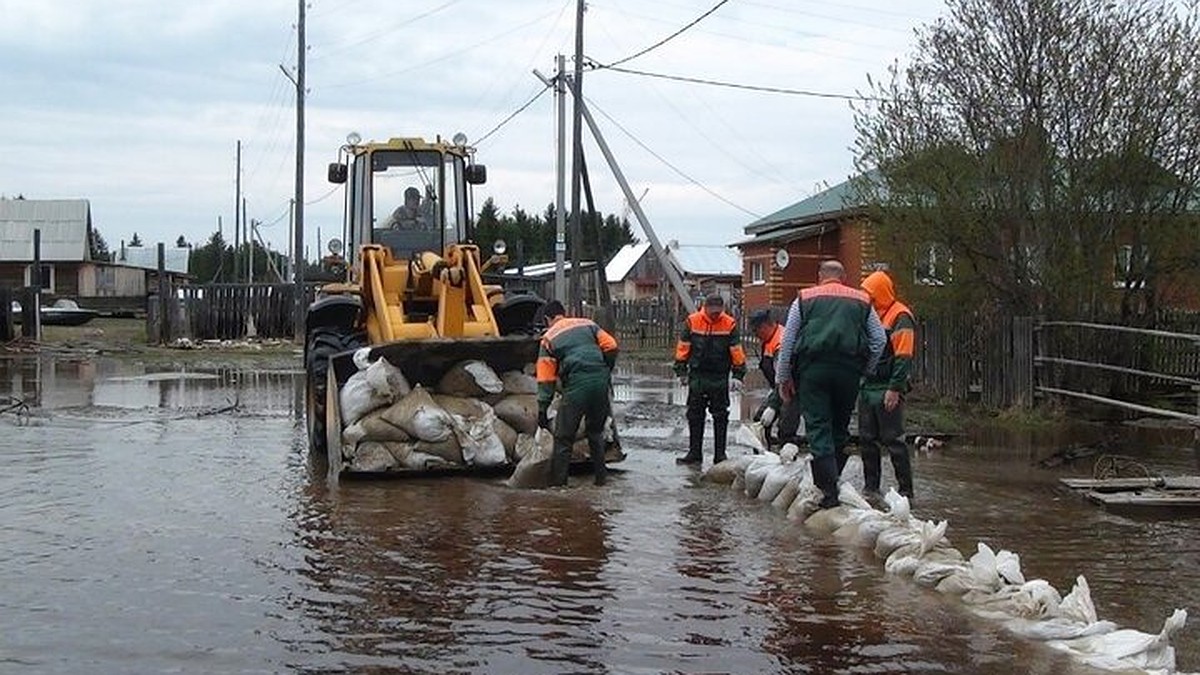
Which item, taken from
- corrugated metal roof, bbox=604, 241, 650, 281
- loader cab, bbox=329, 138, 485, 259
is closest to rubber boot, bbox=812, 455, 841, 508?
loader cab, bbox=329, 138, 485, 259

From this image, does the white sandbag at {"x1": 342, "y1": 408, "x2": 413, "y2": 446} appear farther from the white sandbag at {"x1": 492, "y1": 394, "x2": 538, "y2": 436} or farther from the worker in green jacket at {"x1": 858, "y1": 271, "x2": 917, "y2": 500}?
the worker in green jacket at {"x1": 858, "y1": 271, "x2": 917, "y2": 500}

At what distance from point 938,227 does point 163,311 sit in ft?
69.1

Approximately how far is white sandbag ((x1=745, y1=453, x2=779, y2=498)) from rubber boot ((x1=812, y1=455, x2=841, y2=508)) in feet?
3.01

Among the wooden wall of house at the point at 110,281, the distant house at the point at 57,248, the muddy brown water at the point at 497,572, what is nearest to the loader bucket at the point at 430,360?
the muddy brown water at the point at 497,572

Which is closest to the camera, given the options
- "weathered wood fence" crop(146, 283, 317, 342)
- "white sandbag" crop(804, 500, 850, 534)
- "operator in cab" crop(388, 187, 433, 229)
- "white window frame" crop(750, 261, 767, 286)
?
"white sandbag" crop(804, 500, 850, 534)

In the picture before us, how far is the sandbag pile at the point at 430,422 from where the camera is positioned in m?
10.4

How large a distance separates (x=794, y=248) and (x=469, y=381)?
25052mm

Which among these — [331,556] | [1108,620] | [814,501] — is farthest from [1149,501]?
[331,556]

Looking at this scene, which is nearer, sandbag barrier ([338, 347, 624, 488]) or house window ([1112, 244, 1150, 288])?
sandbag barrier ([338, 347, 624, 488])

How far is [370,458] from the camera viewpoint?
10.3 m

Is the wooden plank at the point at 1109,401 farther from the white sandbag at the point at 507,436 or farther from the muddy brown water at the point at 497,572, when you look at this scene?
the white sandbag at the point at 507,436

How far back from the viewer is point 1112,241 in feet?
54.5

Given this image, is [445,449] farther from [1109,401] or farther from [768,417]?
[1109,401]

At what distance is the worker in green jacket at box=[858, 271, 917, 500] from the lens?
963 cm
